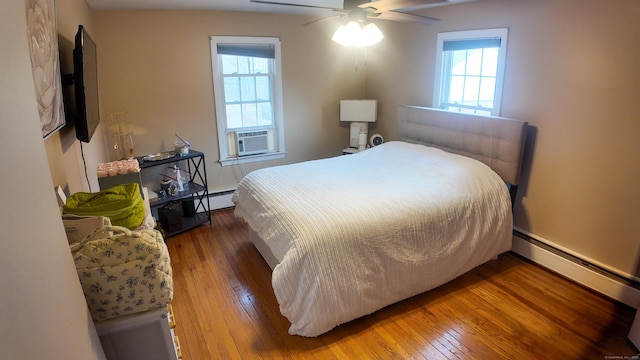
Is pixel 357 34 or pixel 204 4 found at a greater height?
pixel 204 4

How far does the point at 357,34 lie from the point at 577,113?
1796 millimetres

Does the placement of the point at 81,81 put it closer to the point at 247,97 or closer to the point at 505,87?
the point at 247,97

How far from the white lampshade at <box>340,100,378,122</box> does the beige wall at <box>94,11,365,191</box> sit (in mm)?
199

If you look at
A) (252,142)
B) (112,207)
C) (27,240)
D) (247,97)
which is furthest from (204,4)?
(27,240)

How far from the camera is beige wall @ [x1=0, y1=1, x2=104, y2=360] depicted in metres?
0.72

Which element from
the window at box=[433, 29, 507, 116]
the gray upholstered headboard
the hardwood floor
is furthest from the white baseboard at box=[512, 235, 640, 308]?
the window at box=[433, 29, 507, 116]

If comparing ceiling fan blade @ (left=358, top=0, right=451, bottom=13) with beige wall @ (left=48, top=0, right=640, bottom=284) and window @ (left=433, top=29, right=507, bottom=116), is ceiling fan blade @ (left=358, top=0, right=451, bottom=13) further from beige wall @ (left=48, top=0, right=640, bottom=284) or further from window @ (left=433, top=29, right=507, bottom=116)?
window @ (left=433, top=29, right=507, bottom=116)

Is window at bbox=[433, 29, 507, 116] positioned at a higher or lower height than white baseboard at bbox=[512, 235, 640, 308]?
higher

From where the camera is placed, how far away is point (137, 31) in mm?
3582

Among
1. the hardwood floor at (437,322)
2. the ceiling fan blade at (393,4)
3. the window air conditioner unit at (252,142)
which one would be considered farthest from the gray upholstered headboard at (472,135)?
the window air conditioner unit at (252,142)

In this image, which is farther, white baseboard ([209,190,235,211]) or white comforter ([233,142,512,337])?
white baseboard ([209,190,235,211])

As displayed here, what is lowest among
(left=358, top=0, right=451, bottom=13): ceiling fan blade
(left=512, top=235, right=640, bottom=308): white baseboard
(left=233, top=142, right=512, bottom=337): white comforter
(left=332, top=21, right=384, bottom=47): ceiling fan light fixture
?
(left=512, top=235, right=640, bottom=308): white baseboard

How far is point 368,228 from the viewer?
2.32m

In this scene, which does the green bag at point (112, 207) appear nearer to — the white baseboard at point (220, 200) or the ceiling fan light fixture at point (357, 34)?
the ceiling fan light fixture at point (357, 34)
